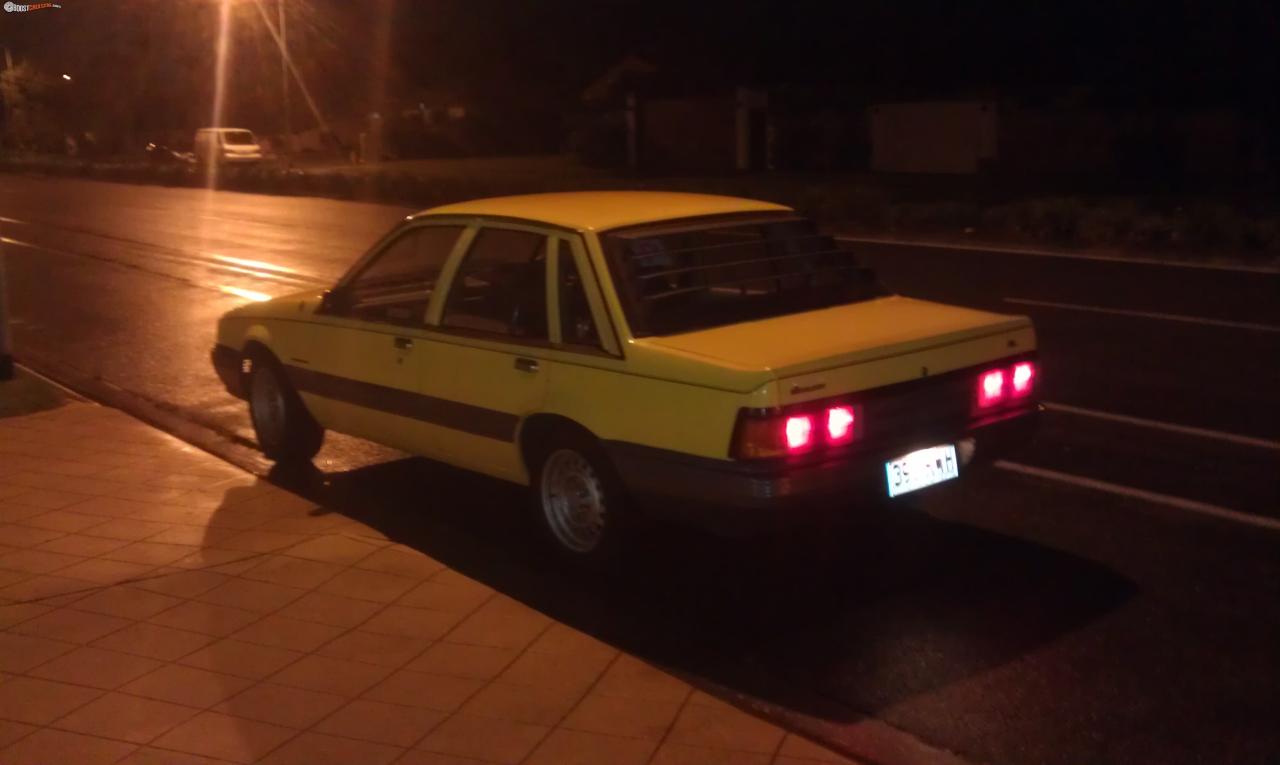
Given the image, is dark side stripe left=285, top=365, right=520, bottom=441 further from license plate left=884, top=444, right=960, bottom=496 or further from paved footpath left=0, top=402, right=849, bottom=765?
license plate left=884, top=444, right=960, bottom=496

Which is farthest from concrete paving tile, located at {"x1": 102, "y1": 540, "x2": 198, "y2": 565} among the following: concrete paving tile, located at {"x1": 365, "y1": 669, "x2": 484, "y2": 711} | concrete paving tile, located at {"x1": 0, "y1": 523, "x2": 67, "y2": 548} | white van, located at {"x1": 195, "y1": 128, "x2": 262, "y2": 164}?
white van, located at {"x1": 195, "y1": 128, "x2": 262, "y2": 164}

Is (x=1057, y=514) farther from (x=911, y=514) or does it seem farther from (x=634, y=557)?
(x=634, y=557)

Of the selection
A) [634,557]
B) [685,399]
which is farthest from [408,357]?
[685,399]

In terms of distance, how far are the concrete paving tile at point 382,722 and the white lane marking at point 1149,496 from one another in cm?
320

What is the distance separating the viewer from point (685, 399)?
5617 millimetres

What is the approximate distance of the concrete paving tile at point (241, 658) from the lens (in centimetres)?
525

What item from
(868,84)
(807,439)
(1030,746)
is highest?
(868,84)

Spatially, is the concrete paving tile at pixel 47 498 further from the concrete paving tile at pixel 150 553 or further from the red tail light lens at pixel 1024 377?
the red tail light lens at pixel 1024 377

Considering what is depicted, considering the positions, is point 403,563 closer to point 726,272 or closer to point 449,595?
point 449,595

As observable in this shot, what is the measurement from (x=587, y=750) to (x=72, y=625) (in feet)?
7.59

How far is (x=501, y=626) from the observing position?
225 inches

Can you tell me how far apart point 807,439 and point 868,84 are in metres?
44.1

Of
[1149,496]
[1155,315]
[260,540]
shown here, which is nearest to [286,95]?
[1155,315]

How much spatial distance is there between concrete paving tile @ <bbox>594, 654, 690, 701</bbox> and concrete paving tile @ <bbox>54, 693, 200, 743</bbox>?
1384 mm
